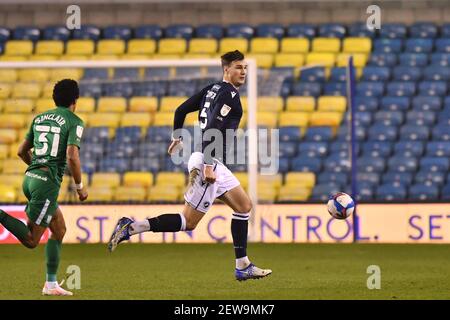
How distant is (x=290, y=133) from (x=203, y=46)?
304 cm

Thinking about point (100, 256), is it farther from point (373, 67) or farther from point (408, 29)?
point (408, 29)

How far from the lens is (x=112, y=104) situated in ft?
58.9

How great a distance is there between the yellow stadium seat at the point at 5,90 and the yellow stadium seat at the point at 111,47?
13.6ft

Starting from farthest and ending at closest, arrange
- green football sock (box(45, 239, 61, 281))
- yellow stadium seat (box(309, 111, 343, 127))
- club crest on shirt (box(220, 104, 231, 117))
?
yellow stadium seat (box(309, 111, 343, 127)) → club crest on shirt (box(220, 104, 231, 117)) → green football sock (box(45, 239, 61, 281))

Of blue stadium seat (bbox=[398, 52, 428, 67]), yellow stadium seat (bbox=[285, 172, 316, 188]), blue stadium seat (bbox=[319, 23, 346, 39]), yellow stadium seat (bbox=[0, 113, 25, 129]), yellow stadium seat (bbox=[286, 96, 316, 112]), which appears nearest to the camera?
yellow stadium seat (bbox=[0, 113, 25, 129])

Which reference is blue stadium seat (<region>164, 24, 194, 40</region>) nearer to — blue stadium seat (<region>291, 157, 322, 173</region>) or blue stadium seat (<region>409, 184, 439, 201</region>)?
blue stadium seat (<region>291, 157, 322, 173</region>)

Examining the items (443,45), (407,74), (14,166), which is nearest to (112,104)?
(14,166)

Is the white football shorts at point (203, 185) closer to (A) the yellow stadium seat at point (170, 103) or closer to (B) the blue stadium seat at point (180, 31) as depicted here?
(A) the yellow stadium seat at point (170, 103)

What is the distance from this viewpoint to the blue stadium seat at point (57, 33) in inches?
850

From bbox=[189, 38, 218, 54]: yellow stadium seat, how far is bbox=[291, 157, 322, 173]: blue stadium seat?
347cm

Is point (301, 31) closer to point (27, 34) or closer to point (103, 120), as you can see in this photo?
point (27, 34)

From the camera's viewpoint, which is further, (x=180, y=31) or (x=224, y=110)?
(x=180, y=31)

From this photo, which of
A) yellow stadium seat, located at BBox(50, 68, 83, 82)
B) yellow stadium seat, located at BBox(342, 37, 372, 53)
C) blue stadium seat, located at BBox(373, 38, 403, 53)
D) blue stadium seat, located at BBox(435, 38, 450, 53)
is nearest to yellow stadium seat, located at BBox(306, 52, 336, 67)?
yellow stadium seat, located at BBox(342, 37, 372, 53)

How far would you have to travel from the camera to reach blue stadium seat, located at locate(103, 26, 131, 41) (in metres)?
21.6
